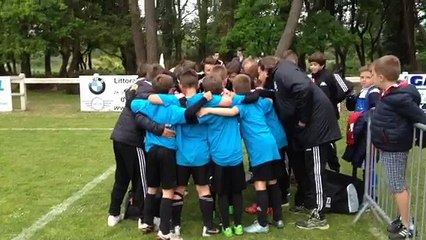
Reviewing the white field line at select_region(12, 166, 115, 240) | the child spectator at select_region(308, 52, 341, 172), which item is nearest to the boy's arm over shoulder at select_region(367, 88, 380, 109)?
the child spectator at select_region(308, 52, 341, 172)

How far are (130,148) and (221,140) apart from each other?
0.95 metres

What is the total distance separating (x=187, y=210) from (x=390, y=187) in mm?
2257

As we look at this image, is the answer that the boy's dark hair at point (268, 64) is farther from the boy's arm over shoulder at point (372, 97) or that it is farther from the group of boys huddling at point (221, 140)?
the boy's arm over shoulder at point (372, 97)

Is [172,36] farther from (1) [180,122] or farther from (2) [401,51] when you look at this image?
(1) [180,122]

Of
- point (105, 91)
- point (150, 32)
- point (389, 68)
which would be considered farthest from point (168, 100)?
point (150, 32)

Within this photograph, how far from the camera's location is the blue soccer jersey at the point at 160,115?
479 centimetres

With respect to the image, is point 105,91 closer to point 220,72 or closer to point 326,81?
point 326,81

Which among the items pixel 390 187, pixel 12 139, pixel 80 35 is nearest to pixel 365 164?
pixel 390 187

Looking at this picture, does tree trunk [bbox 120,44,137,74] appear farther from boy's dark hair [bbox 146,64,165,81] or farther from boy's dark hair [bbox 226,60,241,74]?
boy's dark hair [bbox 146,64,165,81]

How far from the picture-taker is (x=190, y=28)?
3284 centimetres

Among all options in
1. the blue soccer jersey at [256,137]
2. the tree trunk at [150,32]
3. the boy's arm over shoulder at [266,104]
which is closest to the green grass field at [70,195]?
the blue soccer jersey at [256,137]

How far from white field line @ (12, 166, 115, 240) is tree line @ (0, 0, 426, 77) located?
12136mm

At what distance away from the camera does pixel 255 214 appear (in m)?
5.83

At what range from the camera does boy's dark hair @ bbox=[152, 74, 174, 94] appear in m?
4.88
